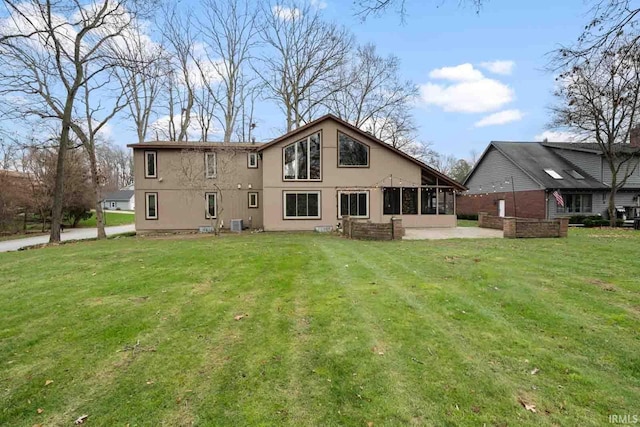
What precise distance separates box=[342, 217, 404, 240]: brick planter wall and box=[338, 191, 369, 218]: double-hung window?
3.72m

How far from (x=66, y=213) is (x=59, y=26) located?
68.2 feet

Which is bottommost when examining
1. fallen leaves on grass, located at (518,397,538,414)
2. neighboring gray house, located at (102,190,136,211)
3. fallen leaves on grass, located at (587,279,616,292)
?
fallen leaves on grass, located at (518,397,538,414)

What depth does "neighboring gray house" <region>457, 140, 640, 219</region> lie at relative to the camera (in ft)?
76.6

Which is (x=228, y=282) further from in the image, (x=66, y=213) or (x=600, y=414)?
(x=66, y=213)

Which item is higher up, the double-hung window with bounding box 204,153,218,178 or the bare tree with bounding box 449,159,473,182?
the bare tree with bounding box 449,159,473,182

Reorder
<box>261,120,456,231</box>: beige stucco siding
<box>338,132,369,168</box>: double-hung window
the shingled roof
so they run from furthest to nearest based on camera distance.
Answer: the shingled roof < <box>338,132,369,168</box>: double-hung window < <box>261,120,456,231</box>: beige stucco siding

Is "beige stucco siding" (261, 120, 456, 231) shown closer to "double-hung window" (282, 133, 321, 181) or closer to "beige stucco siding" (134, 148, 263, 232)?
"double-hung window" (282, 133, 321, 181)

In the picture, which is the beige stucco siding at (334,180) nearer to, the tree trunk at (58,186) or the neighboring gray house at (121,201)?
the tree trunk at (58,186)

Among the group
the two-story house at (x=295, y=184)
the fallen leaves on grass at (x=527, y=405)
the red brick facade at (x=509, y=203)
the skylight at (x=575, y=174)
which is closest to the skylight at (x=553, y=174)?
the skylight at (x=575, y=174)

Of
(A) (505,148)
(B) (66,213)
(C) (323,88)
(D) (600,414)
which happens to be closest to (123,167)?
(B) (66,213)

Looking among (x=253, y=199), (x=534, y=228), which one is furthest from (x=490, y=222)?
(x=253, y=199)

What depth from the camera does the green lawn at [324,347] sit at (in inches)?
112

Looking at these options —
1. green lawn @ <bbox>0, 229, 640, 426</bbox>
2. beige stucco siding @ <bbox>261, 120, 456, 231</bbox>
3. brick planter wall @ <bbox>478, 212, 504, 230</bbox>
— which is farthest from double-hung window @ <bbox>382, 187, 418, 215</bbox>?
green lawn @ <bbox>0, 229, 640, 426</bbox>

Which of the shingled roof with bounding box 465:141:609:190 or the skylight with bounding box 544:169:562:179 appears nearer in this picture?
the shingled roof with bounding box 465:141:609:190
